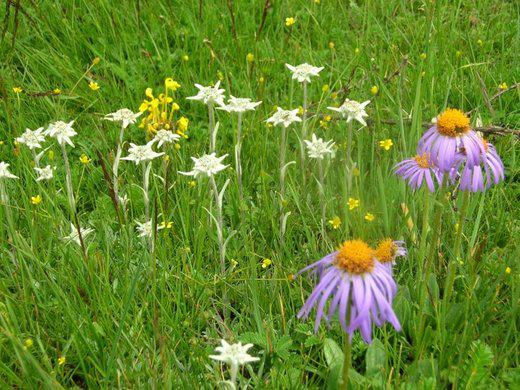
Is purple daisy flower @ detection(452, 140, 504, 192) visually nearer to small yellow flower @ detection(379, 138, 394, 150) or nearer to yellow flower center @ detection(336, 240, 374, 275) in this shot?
yellow flower center @ detection(336, 240, 374, 275)

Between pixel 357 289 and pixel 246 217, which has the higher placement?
pixel 357 289

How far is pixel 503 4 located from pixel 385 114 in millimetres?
1464

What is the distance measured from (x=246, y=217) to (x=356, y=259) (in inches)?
50.1

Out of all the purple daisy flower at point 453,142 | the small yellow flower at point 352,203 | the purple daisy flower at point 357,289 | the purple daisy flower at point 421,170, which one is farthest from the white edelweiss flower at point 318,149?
the purple daisy flower at point 357,289

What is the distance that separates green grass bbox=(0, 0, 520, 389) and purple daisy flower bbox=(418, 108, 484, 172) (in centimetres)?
37

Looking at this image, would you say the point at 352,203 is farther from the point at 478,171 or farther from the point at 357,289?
the point at 357,289

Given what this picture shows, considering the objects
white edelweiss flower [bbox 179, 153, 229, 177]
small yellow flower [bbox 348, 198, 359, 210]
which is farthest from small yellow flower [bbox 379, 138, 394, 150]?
white edelweiss flower [bbox 179, 153, 229, 177]

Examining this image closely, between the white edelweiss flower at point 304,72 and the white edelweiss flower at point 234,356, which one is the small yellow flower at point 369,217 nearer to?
the white edelweiss flower at point 304,72

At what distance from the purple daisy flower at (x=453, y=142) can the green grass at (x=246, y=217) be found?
1.22 feet

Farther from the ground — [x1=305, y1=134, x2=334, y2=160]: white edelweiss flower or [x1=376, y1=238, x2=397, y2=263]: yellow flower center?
[x1=305, y1=134, x2=334, y2=160]: white edelweiss flower

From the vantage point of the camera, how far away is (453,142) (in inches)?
70.7

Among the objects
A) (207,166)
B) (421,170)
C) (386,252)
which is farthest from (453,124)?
(207,166)

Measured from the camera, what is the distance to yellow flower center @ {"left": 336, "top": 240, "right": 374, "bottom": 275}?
4.47 feet

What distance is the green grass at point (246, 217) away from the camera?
1910 mm
